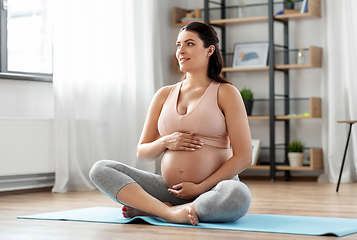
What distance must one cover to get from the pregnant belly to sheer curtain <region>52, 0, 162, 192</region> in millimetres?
1854

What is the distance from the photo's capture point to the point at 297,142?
15.3 ft

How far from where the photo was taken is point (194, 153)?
82.4 inches

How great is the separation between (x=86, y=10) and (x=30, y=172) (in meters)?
1.28

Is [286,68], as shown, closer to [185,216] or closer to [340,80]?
[340,80]

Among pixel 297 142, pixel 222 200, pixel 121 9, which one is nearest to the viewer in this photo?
pixel 222 200

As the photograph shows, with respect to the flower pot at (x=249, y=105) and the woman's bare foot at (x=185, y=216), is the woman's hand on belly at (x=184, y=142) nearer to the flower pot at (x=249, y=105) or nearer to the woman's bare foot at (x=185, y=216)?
the woman's bare foot at (x=185, y=216)

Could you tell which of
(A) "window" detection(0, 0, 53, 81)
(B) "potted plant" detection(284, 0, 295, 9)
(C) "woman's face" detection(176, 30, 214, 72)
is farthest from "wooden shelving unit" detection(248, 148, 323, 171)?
(C) "woman's face" detection(176, 30, 214, 72)

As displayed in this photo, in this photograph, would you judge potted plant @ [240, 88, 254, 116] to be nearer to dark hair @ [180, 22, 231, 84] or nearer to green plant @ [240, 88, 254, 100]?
green plant @ [240, 88, 254, 100]

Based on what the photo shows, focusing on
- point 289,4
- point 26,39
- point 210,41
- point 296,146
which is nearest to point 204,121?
point 210,41

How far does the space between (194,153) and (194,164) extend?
0.14ft

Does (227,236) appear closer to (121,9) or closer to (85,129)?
(85,129)

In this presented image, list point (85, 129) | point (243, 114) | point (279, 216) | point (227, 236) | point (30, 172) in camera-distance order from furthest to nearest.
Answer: point (85, 129) → point (30, 172) → point (279, 216) → point (243, 114) → point (227, 236)

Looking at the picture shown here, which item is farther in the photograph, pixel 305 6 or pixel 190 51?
pixel 305 6

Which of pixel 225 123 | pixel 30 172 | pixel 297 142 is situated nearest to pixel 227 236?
pixel 225 123
